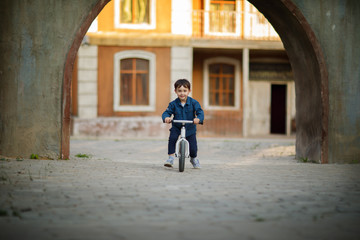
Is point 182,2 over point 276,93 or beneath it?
over

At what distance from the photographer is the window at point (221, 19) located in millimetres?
18953

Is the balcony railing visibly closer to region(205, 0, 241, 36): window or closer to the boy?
region(205, 0, 241, 36): window

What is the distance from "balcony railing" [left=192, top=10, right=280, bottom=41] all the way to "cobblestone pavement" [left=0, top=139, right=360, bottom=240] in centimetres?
1286

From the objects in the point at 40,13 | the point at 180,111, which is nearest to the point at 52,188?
the point at 180,111

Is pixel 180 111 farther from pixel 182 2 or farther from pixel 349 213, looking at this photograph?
pixel 182 2

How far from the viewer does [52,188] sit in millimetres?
4918

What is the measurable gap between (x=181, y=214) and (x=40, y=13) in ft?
17.0

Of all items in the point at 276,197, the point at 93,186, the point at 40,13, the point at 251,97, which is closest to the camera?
the point at 276,197

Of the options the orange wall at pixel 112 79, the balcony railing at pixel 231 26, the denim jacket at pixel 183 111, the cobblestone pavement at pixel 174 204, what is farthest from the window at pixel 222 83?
the cobblestone pavement at pixel 174 204

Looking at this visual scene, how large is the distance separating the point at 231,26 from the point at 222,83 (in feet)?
7.63

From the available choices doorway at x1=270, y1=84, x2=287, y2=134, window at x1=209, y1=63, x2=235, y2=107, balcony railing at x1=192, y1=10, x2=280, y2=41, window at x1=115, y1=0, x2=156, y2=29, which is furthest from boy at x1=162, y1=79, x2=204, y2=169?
doorway at x1=270, y1=84, x2=287, y2=134

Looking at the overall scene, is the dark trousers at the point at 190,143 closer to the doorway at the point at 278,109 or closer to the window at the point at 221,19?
the window at the point at 221,19

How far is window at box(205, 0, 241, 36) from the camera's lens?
62.2 feet

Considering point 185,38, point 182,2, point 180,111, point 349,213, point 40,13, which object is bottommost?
point 349,213
